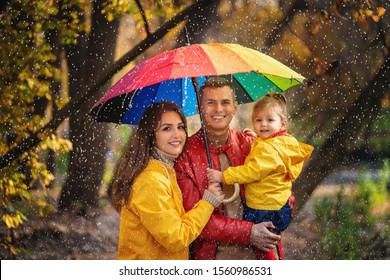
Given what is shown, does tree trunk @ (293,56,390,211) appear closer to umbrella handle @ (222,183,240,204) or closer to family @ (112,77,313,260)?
family @ (112,77,313,260)

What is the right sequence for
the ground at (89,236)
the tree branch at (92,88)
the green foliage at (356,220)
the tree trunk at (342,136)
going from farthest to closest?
the ground at (89,236), the green foliage at (356,220), the tree trunk at (342,136), the tree branch at (92,88)

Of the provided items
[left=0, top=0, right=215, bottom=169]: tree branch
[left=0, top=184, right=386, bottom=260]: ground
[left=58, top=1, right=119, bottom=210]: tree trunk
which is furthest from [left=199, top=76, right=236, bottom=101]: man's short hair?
[left=0, top=184, right=386, bottom=260]: ground

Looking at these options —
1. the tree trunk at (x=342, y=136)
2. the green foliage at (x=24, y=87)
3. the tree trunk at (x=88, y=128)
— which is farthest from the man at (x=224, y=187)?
the tree trunk at (x=88, y=128)

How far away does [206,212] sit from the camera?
4566 mm

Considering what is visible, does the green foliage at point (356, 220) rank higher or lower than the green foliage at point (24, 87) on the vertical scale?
lower

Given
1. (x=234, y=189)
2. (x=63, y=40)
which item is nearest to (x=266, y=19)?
(x=63, y=40)

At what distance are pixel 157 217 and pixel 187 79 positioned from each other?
1058mm

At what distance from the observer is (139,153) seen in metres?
4.62

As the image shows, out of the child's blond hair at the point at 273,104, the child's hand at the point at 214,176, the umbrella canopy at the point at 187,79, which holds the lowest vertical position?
the child's hand at the point at 214,176

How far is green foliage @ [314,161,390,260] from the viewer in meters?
7.22

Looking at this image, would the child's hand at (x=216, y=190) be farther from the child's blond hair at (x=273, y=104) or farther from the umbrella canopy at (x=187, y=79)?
the umbrella canopy at (x=187, y=79)

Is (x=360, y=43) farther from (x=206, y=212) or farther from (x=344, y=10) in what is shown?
(x=206, y=212)

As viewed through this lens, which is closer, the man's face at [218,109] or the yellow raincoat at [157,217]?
the yellow raincoat at [157,217]

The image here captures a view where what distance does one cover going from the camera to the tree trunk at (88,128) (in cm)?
746
